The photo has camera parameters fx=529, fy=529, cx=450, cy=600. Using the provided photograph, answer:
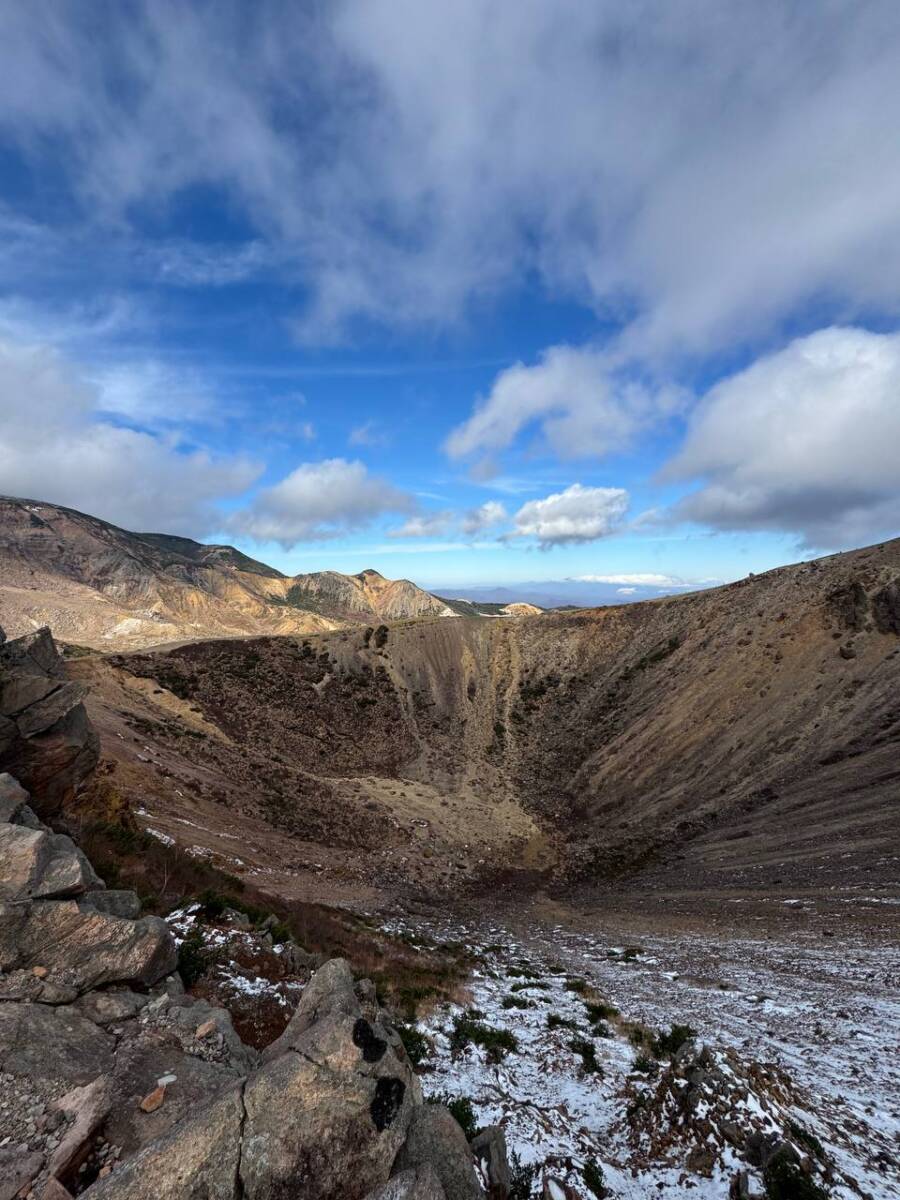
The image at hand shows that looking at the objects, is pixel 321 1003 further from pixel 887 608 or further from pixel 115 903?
pixel 887 608

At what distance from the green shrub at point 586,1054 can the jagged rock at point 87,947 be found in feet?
27.3

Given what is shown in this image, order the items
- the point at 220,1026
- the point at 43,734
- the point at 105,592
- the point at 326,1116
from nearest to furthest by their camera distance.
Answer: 1. the point at 326,1116
2. the point at 220,1026
3. the point at 43,734
4. the point at 105,592

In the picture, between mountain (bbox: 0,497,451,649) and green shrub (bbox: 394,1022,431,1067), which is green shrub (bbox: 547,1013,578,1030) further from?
mountain (bbox: 0,497,451,649)

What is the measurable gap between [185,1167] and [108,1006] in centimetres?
340

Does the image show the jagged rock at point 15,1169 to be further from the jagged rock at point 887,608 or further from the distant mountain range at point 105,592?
the distant mountain range at point 105,592

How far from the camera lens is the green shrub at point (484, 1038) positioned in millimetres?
10844

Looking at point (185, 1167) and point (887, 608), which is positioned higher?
point (887, 608)

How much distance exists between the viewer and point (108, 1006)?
6629mm

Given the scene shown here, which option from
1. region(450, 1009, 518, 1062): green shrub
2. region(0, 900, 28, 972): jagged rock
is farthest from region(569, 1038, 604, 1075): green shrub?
region(0, 900, 28, 972): jagged rock

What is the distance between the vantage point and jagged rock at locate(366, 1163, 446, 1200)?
4.35 meters

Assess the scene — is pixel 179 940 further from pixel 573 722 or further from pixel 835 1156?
pixel 573 722

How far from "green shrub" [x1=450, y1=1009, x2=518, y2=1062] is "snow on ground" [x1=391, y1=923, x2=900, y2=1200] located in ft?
0.62

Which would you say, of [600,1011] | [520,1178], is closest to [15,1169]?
[520,1178]

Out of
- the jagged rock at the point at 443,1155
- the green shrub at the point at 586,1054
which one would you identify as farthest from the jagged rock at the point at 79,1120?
the green shrub at the point at 586,1054
